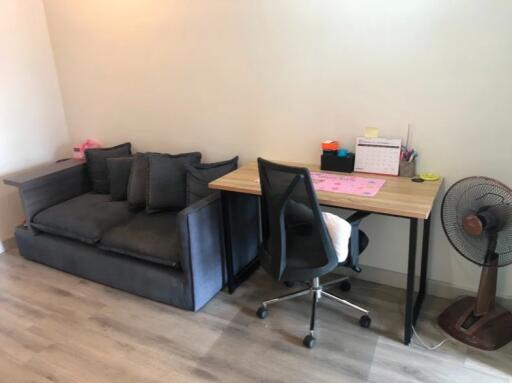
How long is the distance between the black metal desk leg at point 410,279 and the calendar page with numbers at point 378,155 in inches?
20.2

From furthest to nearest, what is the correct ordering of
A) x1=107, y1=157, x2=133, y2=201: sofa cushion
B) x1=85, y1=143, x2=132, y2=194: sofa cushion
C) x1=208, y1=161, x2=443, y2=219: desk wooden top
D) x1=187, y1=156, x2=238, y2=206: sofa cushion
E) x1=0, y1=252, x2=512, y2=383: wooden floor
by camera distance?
x1=85, y1=143, x2=132, y2=194: sofa cushion < x1=107, y1=157, x2=133, y2=201: sofa cushion < x1=187, y1=156, x2=238, y2=206: sofa cushion < x1=0, y1=252, x2=512, y2=383: wooden floor < x1=208, y1=161, x2=443, y2=219: desk wooden top

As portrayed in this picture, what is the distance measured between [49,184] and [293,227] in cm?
215

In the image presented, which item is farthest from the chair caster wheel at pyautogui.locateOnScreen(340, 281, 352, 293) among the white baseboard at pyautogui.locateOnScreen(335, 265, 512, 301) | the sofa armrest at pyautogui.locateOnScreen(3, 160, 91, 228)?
the sofa armrest at pyautogui.locateOnScreen(3, 160, 91, 228)

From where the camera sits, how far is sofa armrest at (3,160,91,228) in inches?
120

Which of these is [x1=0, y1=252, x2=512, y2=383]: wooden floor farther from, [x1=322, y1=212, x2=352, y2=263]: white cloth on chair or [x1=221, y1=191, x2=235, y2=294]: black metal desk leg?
[x1=322, y1=212, x2=352, y2=263]: white cloth on chair

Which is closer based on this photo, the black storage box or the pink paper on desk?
the pink paper on desk

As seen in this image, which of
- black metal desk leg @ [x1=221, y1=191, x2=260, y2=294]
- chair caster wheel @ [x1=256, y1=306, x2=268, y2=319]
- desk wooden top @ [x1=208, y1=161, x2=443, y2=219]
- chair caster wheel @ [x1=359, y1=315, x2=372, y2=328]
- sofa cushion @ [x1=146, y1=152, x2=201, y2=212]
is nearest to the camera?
desk wooden top @ [x1=208, y1=161, x2=443, y2=219]

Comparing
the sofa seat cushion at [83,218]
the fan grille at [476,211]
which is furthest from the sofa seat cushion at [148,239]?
the fan grille at [476,211]

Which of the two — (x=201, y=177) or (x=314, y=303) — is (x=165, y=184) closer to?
(x=201, y=177)

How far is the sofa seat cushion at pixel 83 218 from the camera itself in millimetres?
2842

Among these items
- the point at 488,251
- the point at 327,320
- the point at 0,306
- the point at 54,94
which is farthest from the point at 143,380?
the point at 54,94

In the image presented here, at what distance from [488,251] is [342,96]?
1.18 metres

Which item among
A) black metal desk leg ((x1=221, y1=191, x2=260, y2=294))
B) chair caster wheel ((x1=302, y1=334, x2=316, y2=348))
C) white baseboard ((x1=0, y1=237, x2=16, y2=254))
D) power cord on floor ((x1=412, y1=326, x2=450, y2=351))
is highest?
black metal desk leg ((x1=221, y1=191, x2=260, y2=294))

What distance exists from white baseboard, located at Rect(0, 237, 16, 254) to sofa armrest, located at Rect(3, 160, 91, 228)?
0.53 m
